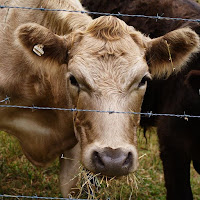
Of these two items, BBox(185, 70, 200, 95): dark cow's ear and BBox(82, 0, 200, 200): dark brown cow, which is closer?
BBox(185, 70, 200, 95): dark cow's ear

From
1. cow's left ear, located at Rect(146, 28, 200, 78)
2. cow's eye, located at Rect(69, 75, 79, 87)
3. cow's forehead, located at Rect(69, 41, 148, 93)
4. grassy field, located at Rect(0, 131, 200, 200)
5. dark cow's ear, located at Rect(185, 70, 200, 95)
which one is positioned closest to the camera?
cow's forehead, located at Rect(69, 41, 148, 93)

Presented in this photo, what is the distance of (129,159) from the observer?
3.37 meters

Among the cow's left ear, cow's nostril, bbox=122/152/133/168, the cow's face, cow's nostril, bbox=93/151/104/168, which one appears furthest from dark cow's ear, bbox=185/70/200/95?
cow's nostril, bbox=93/151/104/168

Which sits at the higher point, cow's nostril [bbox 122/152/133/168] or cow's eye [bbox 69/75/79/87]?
cow's eye [bbox 69/75/79/87]

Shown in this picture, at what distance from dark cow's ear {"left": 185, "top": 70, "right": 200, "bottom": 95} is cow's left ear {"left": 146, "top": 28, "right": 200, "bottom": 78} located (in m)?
0.28

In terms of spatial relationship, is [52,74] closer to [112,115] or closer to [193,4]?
[112,115]

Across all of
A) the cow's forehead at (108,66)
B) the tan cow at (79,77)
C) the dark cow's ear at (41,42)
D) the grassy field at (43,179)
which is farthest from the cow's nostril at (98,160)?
the grassy field at (43,179)

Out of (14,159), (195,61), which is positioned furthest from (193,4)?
(14,159)

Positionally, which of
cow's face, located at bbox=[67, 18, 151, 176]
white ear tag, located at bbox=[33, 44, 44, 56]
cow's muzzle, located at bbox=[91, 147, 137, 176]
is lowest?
cow's muzzle, located at bbox=[91, 147, 137, 176]

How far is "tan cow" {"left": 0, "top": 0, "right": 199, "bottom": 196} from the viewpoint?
11.4 feet

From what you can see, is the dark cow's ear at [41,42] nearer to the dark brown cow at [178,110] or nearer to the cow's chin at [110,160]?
the cow's chin at [110,160]

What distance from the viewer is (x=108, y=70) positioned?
358 cm

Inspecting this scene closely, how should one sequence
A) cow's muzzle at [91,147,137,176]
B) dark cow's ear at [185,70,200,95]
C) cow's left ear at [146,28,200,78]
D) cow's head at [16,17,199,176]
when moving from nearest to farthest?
cow's muzzle at [91,147,137,176] < cow's head at [16,17,199,176] < cow's left ear at [146,28,200,78] < dark cow's ear at [185,70,200,95]

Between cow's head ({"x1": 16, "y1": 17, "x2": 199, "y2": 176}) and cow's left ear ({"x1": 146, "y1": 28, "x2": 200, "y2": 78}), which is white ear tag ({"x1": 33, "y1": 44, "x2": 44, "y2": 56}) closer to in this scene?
cow's head ({"x1": 16, "y1": 17, "x2": 199, "y2": 176})
